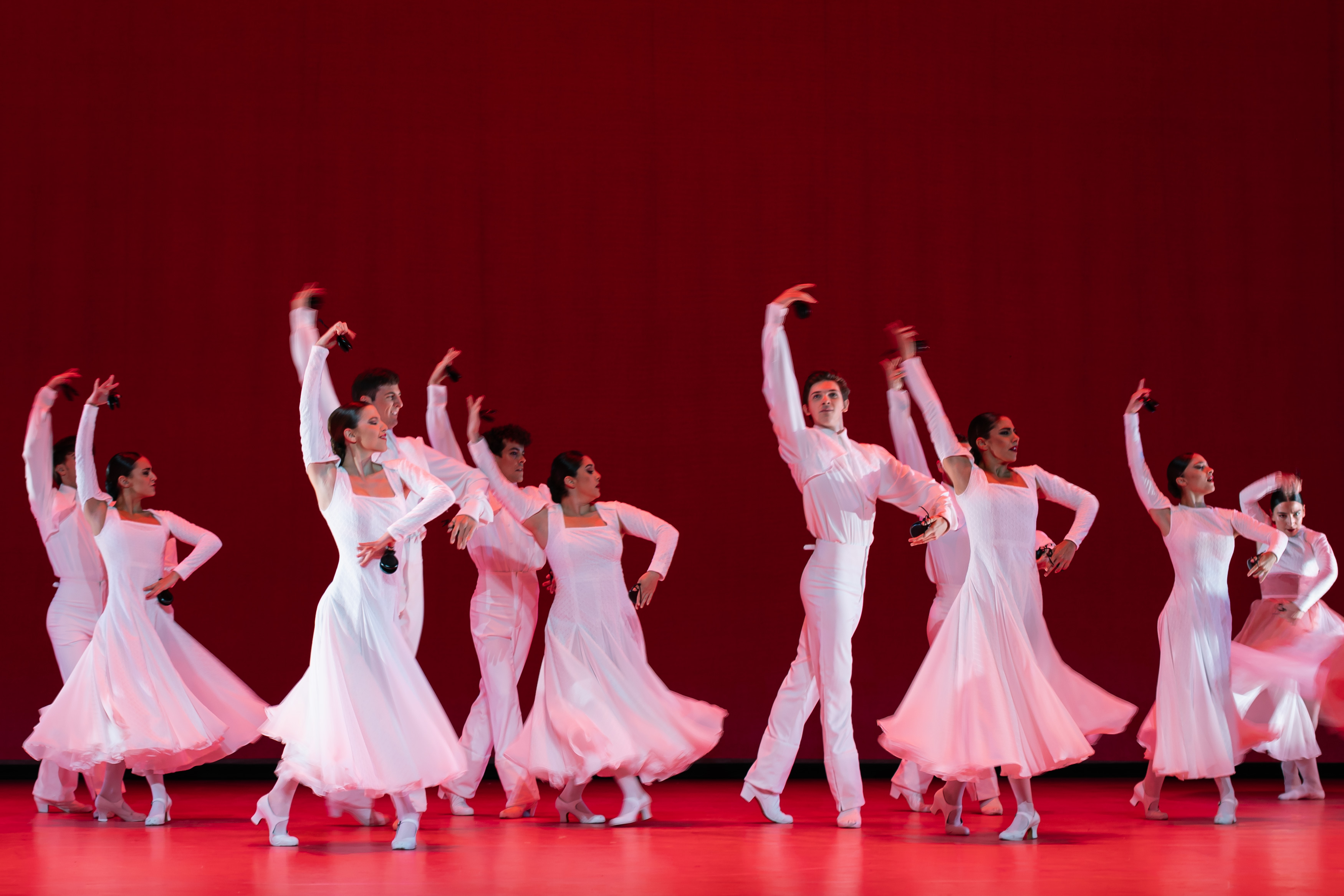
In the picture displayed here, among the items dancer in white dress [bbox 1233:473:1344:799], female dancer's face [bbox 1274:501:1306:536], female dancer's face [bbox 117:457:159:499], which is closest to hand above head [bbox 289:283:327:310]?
female dancer's face [bbox 117:457:159:499]

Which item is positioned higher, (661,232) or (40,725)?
(661,232)

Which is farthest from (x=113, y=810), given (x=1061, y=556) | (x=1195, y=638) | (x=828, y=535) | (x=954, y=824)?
(x=1195, y=638)

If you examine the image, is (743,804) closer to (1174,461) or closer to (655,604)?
(655,604)

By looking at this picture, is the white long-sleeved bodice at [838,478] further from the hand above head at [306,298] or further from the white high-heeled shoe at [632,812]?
the hand above head at [306,298]

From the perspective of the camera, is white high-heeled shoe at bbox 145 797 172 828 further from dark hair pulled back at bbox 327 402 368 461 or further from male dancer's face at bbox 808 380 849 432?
male dancer's face at bbox 808 380 849 432

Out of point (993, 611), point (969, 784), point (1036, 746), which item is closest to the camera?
point (1036, 746)

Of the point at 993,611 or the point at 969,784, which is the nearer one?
the point at 993,611

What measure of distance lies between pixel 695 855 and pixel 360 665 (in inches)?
49.4

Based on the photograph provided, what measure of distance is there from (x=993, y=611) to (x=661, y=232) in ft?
11.8

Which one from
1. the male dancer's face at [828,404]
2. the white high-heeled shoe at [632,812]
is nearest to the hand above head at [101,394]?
the white high-heeled shoe at [632,812]

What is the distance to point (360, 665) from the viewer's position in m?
4.50

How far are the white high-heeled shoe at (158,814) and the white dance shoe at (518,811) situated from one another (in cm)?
120

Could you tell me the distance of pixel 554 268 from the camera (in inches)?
310

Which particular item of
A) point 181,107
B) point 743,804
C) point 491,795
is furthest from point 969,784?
point 181,107
